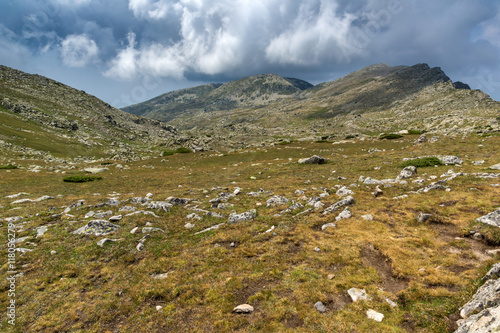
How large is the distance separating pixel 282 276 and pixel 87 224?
16084 mm

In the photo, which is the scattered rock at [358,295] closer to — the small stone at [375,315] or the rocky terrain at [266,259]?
the rocky terrain at [266,259]

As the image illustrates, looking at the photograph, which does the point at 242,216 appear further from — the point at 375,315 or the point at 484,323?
the point at 484,323

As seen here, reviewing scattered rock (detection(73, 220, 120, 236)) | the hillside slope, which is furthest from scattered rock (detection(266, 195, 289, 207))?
the hillside slope

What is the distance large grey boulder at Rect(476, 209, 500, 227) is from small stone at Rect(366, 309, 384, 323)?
32.5ft

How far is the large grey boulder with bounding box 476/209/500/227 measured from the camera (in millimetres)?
11948

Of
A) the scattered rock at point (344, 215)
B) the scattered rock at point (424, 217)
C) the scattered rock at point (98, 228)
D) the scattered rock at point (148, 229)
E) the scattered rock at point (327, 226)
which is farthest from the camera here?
the scattered rock at point (148, 229)

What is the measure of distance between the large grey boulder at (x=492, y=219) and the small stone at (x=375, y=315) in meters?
9.90

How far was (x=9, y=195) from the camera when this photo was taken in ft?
87.6

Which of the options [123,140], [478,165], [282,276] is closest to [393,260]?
[282,276]

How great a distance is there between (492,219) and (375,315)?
10.5 metres

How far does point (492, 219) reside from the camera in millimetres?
12219

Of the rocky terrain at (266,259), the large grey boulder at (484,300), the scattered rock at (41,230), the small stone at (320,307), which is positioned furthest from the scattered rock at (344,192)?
the scattered rock at (41,230)

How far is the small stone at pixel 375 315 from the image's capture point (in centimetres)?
788

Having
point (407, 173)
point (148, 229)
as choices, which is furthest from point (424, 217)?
point (148, 229)
